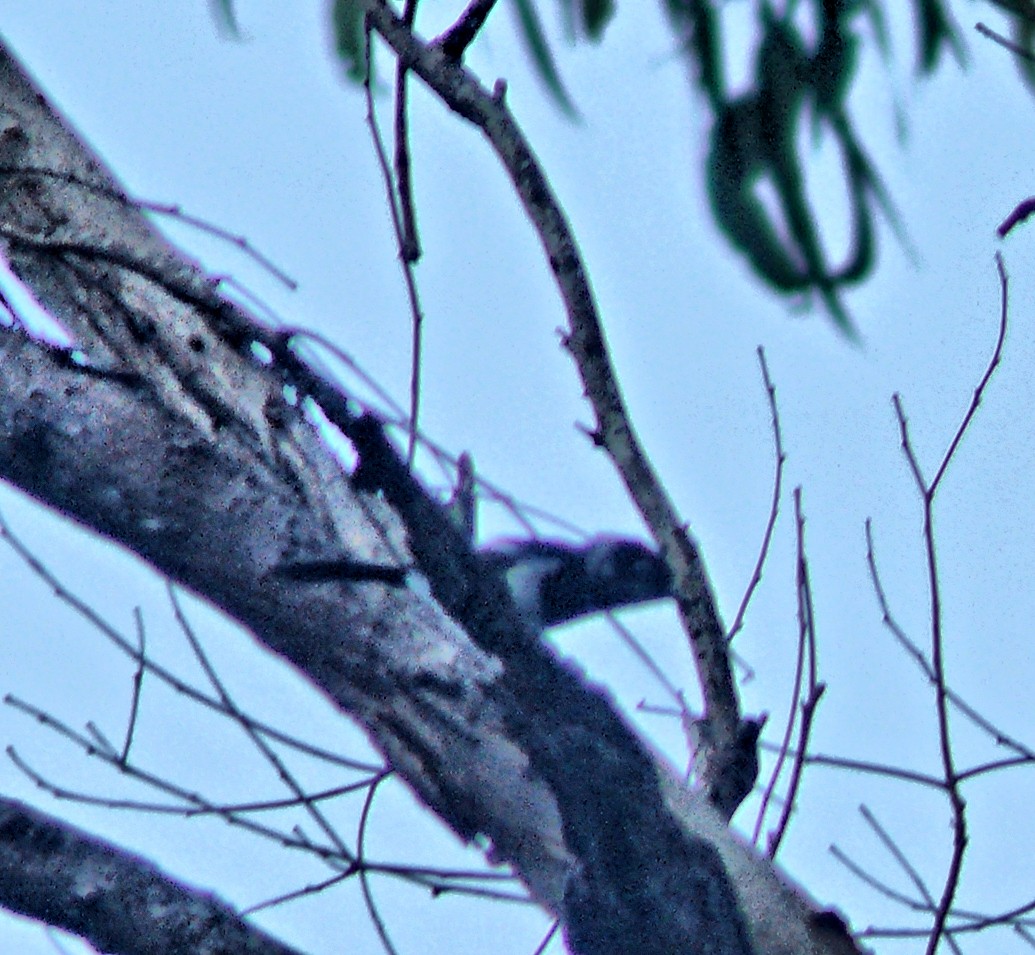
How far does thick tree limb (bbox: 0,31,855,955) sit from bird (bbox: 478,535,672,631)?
1.30ft

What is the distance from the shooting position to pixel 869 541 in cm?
107

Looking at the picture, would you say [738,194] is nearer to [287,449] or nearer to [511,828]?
[287,449]

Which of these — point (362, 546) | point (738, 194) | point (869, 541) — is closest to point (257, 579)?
point (362, 546)

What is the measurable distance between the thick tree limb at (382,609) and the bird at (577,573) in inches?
15.7

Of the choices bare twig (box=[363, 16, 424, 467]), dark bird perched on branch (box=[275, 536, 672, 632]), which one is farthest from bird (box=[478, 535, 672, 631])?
bare twig (box=[363, 16, 424, 467])

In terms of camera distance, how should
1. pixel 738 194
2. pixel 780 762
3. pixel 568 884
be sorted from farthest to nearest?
pixel 738 194 → pixel 780 762 → pixel 568 884

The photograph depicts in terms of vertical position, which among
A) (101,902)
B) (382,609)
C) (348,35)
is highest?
(348,35)

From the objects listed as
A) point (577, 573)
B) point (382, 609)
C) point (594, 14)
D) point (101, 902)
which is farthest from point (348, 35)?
point (101, 902)

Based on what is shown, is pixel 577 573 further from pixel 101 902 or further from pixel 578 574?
pixel 101 902

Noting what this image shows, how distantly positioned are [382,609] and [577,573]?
466mm

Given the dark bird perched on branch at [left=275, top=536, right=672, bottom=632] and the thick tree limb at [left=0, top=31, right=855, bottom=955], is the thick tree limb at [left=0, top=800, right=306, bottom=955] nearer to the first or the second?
the thick tree limb at [left=0, top=31, right=855, bottom=955]

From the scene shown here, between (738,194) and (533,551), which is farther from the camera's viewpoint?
(738,194)

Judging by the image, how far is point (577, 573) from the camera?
1.14 meters

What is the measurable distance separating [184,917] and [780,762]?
575 mm
